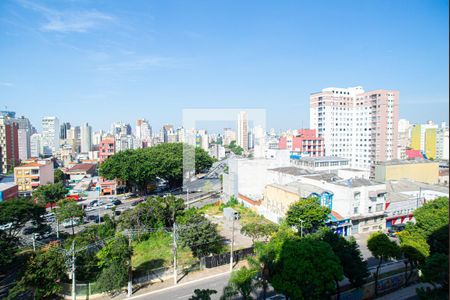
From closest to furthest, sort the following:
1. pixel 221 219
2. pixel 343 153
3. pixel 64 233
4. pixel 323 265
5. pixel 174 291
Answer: pixel 323 265 < pixel 174 291 < pixel 64 233 < pixel 221 219 < pixel 343 153

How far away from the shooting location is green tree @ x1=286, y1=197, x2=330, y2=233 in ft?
50.8

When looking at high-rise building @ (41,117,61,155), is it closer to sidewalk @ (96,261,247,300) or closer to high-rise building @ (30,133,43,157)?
high-rise building @ (30,133,43,157)

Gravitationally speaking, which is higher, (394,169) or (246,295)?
(394,169)

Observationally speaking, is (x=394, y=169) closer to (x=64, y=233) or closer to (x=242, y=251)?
(x=242, y=251)

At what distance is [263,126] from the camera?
1030 inches

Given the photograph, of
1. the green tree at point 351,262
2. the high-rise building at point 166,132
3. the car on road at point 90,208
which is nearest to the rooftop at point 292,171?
the green tree at point 351,262

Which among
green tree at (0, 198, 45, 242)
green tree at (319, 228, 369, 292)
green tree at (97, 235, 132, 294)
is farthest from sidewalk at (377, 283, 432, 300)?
green tree at (0, 198, 45, 242)

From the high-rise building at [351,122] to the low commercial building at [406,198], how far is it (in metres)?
16.6

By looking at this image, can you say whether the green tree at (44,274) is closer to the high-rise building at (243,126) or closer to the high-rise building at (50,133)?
the high-rise building at (243,126)

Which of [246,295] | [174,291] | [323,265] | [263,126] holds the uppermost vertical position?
[263,126]

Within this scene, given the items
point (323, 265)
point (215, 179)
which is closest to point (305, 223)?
point (323, 265)

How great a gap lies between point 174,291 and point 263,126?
1728cm

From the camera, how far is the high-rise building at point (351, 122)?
39.2 metres

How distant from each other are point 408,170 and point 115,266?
2848cm
